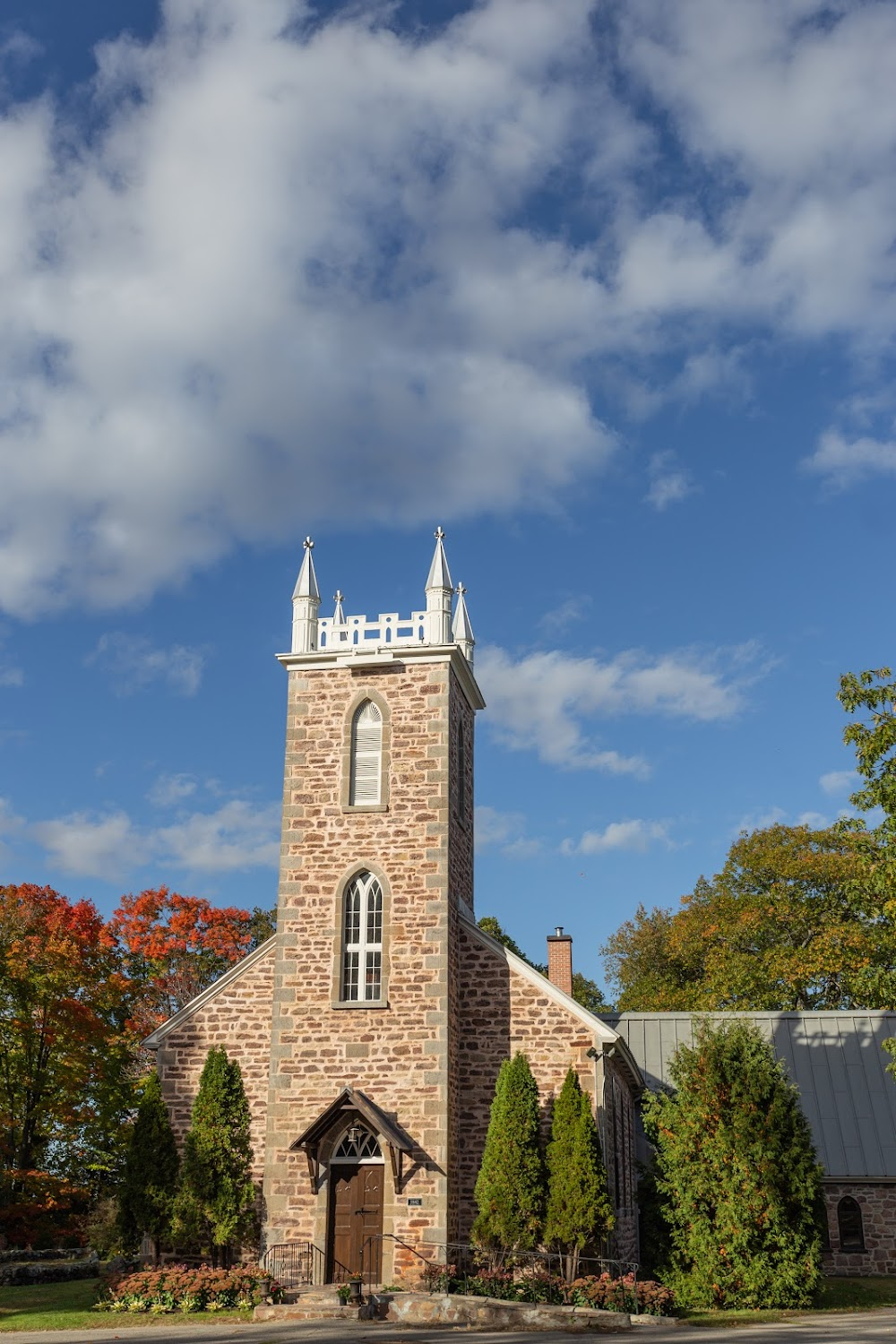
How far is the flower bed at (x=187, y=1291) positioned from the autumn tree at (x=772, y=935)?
19.7m

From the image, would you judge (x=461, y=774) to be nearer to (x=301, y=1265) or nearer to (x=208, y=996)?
(x=208, y=996)

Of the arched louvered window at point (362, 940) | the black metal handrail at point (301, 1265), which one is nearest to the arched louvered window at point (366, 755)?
the arched louvered window at point (362, 940)

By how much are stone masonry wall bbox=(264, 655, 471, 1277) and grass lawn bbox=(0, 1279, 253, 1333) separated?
8.94 feet

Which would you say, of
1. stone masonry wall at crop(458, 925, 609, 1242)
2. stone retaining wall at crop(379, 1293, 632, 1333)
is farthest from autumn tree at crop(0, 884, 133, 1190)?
stone retaining wall at crop(379, 1293, 632, 1333)

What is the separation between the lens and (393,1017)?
74.6 ft

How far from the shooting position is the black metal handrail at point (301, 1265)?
70.1 ft

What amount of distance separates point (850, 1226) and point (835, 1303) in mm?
6246

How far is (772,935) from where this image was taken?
40500 mm

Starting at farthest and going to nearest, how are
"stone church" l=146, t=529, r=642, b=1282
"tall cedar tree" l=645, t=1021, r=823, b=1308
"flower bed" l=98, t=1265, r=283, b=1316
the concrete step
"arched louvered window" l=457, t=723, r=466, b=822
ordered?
1. "arched louvered window" l=457, t=723, r=466, b=822
2. "stone church" l=146, t=529, r=642, b=1282
3. "tall cedar tree" l=645, t=1021, r=823, b=1308
4. "flower bed" l=98, t=1265, r=283, b=1316
5. the concrete step

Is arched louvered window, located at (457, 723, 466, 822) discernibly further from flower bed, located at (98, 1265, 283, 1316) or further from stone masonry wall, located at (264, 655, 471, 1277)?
A: flower bed, located at (98, 1265, 283, 1316)

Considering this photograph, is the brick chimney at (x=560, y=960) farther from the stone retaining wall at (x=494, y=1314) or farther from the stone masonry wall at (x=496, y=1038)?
the stone retaining wall at (x=494, y=1314)

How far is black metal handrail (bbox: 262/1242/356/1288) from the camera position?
21.4 metres

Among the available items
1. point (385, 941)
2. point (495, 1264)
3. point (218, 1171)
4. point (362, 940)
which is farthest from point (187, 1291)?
point (385, 941)

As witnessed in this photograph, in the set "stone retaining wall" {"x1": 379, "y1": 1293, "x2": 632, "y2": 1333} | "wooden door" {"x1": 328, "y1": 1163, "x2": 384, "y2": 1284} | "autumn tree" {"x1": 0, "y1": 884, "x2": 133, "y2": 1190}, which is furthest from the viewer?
"autumn tree" {"x1": 0, "y1": 884, "x2": 133, "y2": 1190}
